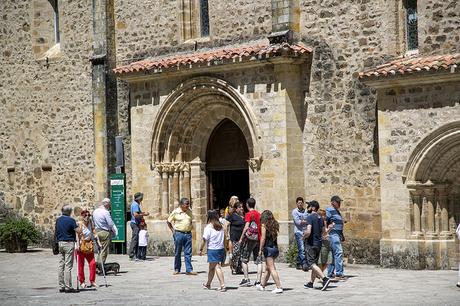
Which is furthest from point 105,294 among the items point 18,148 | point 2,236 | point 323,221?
point 18,148

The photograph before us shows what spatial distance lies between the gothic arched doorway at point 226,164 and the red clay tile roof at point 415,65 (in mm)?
5296

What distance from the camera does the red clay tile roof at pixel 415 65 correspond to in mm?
19844

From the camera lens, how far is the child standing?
24219mm

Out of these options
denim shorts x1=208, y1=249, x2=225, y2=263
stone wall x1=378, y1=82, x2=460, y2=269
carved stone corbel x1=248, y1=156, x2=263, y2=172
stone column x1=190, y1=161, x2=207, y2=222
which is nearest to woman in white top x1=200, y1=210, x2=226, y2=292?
denim shorts x1=208, y1=249, x2=225, y2=263

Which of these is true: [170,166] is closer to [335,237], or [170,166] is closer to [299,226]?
[299,226]

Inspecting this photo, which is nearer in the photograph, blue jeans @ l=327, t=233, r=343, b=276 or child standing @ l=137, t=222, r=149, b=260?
blue jeans @ l=327, t=233, r=343, b=276

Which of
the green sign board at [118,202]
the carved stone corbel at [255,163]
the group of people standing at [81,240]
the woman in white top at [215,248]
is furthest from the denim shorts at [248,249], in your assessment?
the green sign board at [118,202]

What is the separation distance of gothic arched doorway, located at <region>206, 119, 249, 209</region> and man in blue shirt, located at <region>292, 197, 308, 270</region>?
4.17 m

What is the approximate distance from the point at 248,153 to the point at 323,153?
2.94 m

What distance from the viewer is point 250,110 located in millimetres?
23594

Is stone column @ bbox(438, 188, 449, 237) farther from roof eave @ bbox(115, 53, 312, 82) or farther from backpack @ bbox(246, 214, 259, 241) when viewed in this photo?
roof eave @ bbox(115, 53, 312, 82)

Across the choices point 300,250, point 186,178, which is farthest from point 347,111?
point 186,178

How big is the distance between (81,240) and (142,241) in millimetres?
5456

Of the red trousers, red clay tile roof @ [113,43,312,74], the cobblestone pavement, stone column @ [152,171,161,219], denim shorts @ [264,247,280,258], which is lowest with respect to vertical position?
the cobblestone pavement
